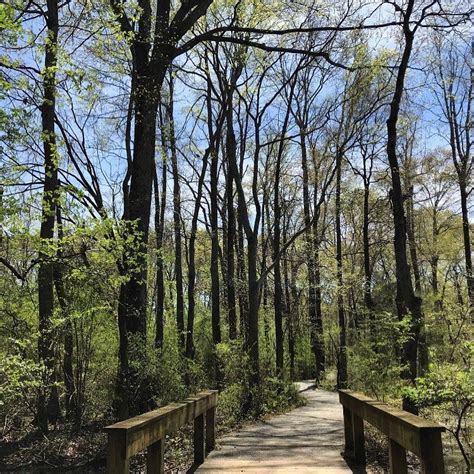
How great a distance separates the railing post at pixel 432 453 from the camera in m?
3.47

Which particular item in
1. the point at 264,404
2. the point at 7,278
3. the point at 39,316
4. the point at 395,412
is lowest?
the point at 264,404

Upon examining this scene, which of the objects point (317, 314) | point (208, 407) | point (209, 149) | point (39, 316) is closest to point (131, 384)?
point (208, 407)

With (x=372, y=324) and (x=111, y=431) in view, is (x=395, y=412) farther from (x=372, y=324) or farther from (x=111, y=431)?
(x=372, y=324)

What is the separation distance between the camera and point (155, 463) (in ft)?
15.5

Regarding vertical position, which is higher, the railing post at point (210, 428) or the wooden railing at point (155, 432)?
the wooden railing at point (155, 432)

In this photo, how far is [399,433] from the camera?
Result: 4074 mm

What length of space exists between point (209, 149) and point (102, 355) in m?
10.6

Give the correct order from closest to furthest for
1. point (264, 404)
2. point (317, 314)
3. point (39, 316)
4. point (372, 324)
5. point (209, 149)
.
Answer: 1. point (39, 316)
2. point (372, 324)
3. point (264, 404)
4. point (209, 149)
5. point (317, 314)

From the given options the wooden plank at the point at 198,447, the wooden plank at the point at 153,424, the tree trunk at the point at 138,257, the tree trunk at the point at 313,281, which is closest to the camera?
the wooden plank at the point at 153,424

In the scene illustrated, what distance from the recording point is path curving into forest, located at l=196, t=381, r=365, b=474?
611cm

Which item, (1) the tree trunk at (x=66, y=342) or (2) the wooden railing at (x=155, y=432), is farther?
(1) the tree trunk at (x=66, y=342)

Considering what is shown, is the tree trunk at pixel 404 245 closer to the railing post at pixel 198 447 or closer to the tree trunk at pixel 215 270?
the railing post at pixel 198 447

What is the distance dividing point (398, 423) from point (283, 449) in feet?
12.2

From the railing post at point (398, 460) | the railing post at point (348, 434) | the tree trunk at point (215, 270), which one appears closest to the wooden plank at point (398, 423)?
the railing post at point (398, 460)
